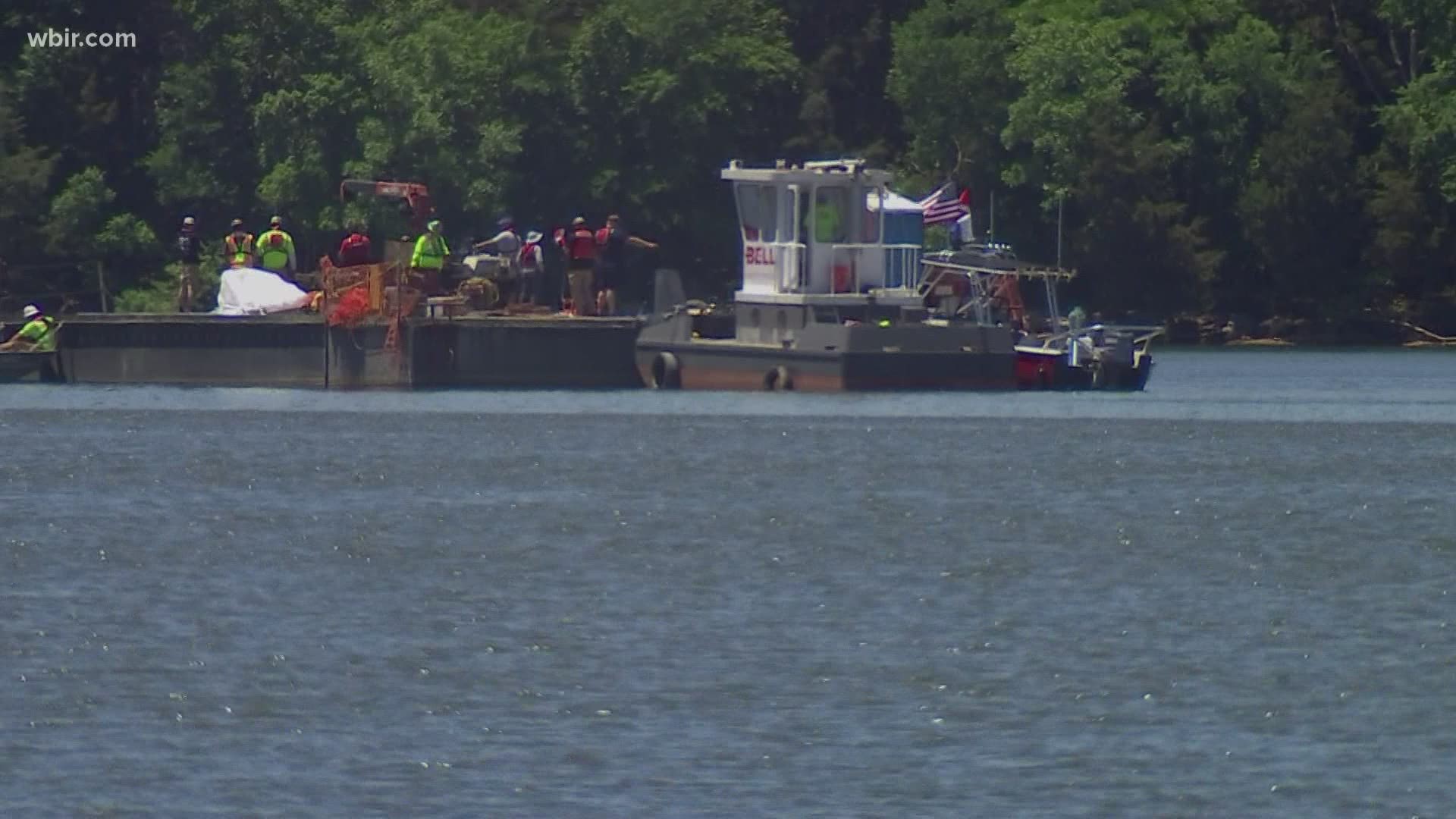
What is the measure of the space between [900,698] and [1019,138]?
6172 cm

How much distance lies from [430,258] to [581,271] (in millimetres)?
2899

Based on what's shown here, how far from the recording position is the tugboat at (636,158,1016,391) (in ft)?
172

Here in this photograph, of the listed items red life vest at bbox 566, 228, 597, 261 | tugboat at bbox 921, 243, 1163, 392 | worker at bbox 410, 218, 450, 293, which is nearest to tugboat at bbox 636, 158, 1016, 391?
tugboat at bbox 921, 243, 1163, 392

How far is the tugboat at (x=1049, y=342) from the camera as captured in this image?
54906 mm

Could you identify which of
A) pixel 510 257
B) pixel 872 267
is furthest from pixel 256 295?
pixel 872 267

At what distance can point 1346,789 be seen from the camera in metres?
18.4

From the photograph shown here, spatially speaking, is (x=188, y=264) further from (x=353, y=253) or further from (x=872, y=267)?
(x=872, y=267)

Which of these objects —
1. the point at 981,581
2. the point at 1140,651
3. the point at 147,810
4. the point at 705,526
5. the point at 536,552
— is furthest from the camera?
the point at 705,526

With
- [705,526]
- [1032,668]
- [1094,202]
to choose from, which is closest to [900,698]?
[1032,668]

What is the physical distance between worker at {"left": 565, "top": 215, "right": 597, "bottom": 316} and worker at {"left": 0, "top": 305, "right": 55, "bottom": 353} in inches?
328

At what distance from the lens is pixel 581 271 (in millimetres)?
56250

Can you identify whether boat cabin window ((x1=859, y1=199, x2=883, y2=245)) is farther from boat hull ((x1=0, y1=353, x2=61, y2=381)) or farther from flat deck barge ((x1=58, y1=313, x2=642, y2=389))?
boat hull ((x1=0, y1=353, x2=61, y2=381))

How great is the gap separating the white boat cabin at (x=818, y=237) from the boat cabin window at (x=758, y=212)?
0.01m

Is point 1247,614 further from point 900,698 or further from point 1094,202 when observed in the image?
point 1094,202
